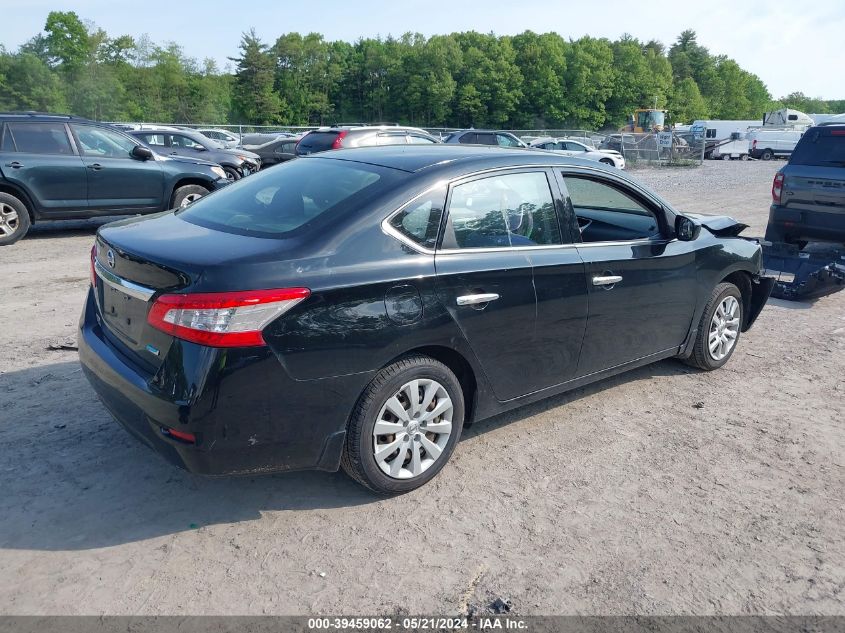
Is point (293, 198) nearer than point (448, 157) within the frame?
Yes

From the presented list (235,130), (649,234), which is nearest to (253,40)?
(235,130)

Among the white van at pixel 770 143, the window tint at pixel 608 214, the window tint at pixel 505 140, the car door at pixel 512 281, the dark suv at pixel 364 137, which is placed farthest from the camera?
the white van at pixel 770 143

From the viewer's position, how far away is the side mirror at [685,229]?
4.90 metres

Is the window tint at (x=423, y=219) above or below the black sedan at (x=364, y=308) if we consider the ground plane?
above

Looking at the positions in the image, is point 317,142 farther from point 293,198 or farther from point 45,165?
point 293,198

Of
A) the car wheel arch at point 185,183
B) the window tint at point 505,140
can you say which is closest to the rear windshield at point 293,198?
the car wheel arch at point 185,183

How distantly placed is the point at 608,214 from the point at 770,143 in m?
47.7

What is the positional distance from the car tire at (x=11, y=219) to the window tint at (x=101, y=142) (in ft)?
4.07

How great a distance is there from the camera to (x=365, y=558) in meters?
3.13

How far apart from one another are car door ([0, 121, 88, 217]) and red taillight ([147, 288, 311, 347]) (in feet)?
28.2

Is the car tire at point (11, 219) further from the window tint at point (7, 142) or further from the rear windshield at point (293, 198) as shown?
the rear windshield at point (293, 198)

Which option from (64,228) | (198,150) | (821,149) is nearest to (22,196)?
(64,228)

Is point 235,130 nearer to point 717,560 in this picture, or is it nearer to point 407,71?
point 717,560

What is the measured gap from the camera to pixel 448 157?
13.2 feet
